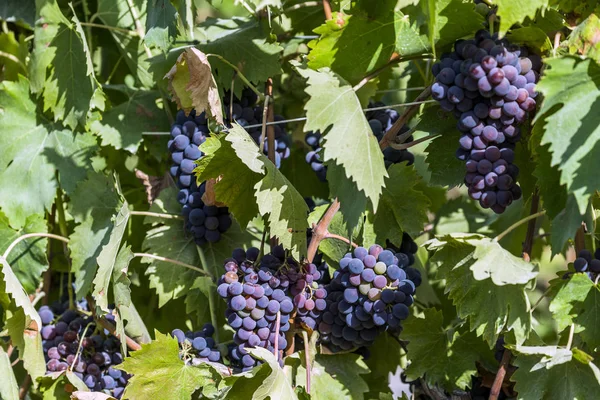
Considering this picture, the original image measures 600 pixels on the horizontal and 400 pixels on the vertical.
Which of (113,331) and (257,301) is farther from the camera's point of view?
(113,331)

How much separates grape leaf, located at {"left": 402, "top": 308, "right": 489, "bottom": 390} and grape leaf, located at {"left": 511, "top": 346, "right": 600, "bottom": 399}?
0.12 meters

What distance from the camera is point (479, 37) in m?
1.08

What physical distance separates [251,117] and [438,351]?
0.50m

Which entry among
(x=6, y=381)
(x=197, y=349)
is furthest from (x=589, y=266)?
(x=6, y=381)

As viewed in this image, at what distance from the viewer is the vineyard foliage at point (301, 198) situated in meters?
1.06

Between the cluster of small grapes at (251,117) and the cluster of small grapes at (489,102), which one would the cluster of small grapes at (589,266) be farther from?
the cluster of small grapes at (251,117)

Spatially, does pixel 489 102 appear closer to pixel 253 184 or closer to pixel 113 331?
pixel 253 184

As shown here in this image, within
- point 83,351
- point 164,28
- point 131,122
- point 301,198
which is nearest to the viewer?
point 301,198

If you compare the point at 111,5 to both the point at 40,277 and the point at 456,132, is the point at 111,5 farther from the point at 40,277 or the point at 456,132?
the point at 456,132

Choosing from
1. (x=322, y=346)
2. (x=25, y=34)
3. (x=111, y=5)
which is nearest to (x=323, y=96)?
(x=322, y=346)

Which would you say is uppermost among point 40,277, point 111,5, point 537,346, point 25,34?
point 111,5

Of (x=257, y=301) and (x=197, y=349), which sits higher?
(x=257, y=301)

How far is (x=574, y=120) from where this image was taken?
38.0 inches

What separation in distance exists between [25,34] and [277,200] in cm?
99
